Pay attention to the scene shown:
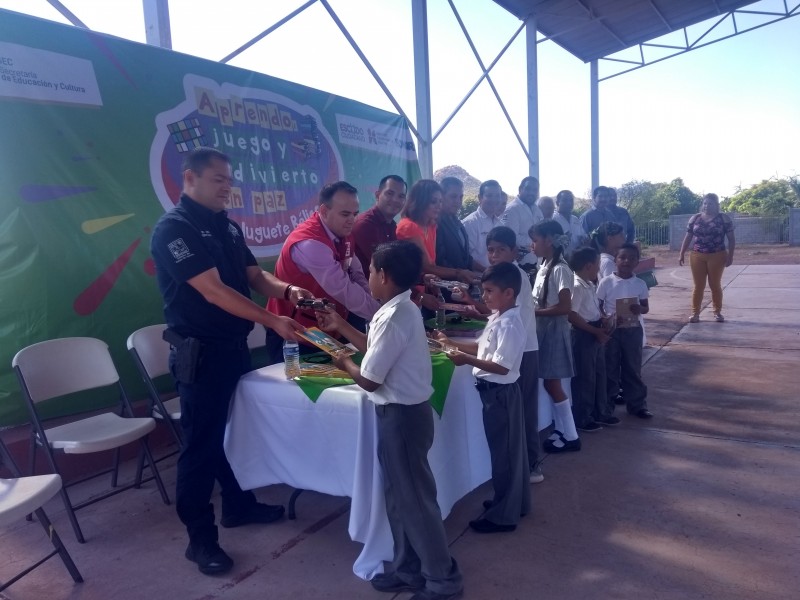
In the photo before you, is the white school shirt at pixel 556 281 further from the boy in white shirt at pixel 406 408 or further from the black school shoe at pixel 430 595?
the black school shoe at pixel 430 595

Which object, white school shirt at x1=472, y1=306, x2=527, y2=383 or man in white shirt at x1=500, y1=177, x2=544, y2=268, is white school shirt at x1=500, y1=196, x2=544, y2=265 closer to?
man in white shirt at x1=500, y1=177, x2=544, y2=268

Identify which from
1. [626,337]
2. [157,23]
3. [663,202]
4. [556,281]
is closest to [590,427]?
[626,337]

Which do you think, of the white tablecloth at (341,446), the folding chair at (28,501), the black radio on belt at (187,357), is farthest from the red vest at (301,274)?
the folding chair at (28,501)

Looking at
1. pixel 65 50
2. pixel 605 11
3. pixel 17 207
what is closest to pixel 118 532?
pixel 17 207

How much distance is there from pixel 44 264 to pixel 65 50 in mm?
1286

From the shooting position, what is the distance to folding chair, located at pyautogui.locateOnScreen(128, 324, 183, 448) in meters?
3.44

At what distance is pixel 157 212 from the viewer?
4020 millimetres

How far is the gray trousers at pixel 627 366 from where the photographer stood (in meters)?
4.52

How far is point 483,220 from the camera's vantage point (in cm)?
541

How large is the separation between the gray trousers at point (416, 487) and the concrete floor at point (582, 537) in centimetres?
19

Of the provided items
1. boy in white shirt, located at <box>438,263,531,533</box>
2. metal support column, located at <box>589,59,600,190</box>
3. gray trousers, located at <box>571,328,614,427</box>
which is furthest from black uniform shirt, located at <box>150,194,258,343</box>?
metal support column, located at <box>589,59,600,190</box>

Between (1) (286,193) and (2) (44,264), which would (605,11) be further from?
(2) (44,264)

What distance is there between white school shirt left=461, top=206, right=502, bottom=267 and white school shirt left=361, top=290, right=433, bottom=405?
3139 millimetres

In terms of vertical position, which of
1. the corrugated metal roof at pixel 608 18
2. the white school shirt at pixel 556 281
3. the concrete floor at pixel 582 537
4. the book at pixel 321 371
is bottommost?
the concrete floor at pixel 582 537
